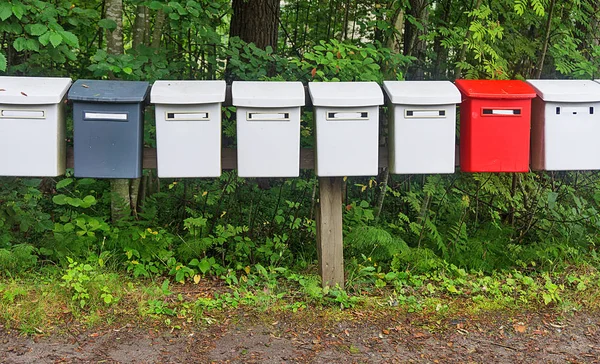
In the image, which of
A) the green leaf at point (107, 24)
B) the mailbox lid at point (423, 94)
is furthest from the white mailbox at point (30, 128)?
the mailbox lid at point (423, 94)

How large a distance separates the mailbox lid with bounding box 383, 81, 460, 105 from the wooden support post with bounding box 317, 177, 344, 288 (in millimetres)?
712

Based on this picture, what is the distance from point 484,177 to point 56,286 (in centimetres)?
343

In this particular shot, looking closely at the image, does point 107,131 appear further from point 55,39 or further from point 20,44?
point 20,44

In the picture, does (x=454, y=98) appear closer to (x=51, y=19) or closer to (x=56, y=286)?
(x=51, y=19)

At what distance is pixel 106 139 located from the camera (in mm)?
3598

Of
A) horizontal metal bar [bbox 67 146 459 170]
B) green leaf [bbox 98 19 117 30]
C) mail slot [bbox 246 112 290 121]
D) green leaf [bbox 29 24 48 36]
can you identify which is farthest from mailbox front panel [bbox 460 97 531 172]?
green leaf [bbox 29 24 48 36]

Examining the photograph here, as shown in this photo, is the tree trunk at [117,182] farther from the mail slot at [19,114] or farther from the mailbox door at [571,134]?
the mailbox door at [571,134]

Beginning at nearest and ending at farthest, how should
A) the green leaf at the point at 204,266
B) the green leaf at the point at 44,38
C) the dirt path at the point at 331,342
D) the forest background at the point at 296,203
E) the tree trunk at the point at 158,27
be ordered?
the dirt path at the point at 331,342 < the green leaf at the point at 44,38 < the forest background at the point at 296,203 < the green leaf at the point at 204,266 < the tree trunk at the point at 158,27

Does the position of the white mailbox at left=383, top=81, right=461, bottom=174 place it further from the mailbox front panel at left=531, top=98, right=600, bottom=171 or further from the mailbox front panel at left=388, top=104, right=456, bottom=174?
the mailbox front panel at left=531, top=98, right=600, bottom=171

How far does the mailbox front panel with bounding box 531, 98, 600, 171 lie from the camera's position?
→ 3830 millimetres

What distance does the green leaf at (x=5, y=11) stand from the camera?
12.2 ft

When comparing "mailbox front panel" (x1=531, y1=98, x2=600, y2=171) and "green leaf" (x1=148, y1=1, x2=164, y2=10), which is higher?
"green leaf" (x1=148, y1=1, x2=164, y2=10)

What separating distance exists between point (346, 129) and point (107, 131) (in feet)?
4.74

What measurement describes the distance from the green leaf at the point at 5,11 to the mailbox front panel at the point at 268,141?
61.6 inches
